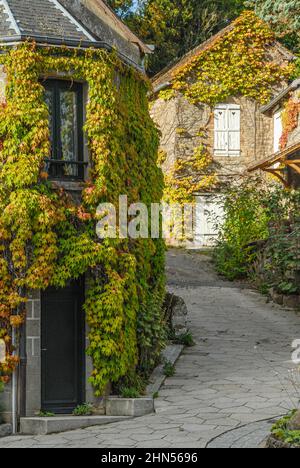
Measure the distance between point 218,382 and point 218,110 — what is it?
55.3 ft

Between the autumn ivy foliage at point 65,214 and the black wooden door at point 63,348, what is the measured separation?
0.29 meters

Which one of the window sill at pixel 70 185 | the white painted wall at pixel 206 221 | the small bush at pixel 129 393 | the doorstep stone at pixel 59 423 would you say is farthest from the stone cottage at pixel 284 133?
the doorstep stone at pixel 59 423

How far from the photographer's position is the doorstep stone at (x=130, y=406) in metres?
10.9

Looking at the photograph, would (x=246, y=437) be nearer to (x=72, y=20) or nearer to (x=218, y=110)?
(x=72, y=20)

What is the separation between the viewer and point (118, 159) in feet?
39.5

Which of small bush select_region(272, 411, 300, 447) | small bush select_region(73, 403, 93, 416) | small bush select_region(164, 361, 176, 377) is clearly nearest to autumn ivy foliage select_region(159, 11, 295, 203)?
small bush select_region(164, 361, 176, 377)

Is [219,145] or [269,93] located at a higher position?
[269,93]

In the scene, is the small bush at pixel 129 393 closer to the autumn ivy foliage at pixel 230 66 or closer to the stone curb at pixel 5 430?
the stone curb at pixel 5 430

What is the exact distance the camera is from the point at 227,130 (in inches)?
1084
